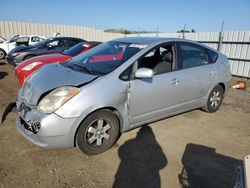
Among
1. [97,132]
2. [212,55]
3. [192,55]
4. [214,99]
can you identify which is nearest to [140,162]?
[97,132]

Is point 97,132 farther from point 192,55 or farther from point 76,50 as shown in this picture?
point 76,50

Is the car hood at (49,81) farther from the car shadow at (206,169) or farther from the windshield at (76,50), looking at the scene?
the windshield at (76,50)

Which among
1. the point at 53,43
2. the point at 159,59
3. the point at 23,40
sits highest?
the point at 159,59

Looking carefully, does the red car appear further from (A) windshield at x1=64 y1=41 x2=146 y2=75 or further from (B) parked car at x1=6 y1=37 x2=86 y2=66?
(B) parked car at x1=6 y1=37 x2=86 y2=66

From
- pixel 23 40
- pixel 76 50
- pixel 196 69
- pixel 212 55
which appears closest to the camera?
pixel 196 69

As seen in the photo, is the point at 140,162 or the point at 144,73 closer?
the point at 140,162

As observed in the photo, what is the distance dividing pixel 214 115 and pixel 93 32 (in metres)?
21.9

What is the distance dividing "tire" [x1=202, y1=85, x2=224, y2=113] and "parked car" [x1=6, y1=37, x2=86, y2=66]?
6.09 meters

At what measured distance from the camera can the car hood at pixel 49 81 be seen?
304cm

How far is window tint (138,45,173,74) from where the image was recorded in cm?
377

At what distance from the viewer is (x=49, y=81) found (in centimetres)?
322

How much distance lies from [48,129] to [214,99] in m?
3.63

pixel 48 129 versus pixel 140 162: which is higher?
pixel 48 129

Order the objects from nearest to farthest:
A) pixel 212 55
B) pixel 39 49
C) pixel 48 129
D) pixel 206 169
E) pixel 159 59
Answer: pixel 48 129, pixel 206 169, pixel 159 59, pixel 212 55, pixel 39 49
